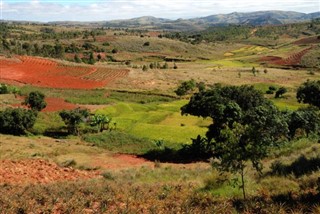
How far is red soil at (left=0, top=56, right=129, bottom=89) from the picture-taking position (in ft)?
269

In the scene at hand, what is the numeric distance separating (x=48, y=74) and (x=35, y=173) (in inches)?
2797

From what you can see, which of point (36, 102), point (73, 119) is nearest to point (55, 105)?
point (36, 102)

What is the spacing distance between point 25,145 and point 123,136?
10.4m

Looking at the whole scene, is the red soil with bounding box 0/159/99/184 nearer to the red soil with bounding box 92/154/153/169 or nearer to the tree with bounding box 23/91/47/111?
the red soil with bounding box 92/154/153/169

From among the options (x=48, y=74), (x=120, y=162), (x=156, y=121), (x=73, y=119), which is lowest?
(x=48, y=74)

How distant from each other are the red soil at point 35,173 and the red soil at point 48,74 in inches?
2131

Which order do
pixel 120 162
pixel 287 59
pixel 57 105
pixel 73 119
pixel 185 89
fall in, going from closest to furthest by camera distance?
1. pixel 120 162
2. pixel 73 119
3. pixel 57 105
4. pixel 185 89
5. pixel 287 59

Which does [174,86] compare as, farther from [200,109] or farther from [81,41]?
[81,41]

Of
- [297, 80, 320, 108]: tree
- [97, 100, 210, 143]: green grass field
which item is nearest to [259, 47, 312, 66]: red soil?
[97, 100, 210, 143]: green grass field

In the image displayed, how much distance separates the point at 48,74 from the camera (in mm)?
90750

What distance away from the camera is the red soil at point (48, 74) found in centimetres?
8212

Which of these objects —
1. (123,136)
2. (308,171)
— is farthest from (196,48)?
(308,171)

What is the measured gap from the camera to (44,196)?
Result: 14.4 m

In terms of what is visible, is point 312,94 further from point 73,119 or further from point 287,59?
point 287,59
